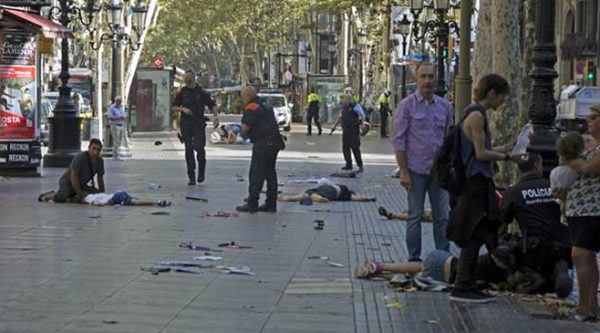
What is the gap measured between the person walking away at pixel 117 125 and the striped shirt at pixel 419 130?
68.5 feet

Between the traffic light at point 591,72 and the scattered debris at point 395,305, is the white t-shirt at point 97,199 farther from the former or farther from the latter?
the traffic light at point 591,72

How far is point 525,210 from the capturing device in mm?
9812

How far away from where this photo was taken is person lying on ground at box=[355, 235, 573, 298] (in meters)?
9.94

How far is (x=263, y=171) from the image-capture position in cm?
1719

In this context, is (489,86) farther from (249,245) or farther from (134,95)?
(134,95)

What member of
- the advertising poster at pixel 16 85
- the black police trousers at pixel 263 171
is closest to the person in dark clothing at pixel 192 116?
the advertising poster at pixel 16 85

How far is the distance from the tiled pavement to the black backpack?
90 centimetres

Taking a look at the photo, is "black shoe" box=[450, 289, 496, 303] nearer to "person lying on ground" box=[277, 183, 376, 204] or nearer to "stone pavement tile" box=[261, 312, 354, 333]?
"stone pavement tile" box=[261, 312, 354, 333]

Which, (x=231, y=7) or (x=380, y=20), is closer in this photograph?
(x=380, y=20)

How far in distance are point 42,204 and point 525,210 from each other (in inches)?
366

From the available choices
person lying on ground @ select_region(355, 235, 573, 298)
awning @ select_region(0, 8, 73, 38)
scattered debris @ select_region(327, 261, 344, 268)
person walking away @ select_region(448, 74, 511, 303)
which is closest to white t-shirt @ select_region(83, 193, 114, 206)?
scattered debris @ select_region(327, 261, 344, 268)

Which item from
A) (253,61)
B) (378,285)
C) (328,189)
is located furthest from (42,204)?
(253,61)

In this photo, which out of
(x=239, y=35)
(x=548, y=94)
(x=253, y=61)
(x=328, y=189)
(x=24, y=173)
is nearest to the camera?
(x=548, y=94)

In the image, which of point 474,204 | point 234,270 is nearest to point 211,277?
point 234,270
